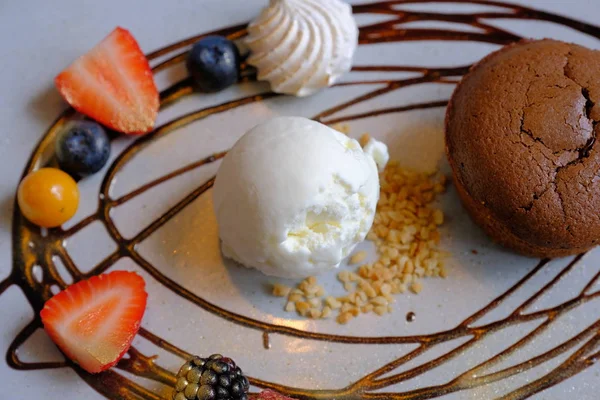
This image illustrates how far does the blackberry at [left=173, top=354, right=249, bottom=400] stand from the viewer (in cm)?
134

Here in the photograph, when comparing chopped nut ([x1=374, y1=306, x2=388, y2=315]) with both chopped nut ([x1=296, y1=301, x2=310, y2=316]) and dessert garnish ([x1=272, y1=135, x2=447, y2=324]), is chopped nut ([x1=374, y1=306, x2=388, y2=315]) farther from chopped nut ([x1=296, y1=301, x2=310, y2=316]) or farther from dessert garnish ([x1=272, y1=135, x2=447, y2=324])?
chopped nut ([x1=296, y1=301, x2=310, y2=316])

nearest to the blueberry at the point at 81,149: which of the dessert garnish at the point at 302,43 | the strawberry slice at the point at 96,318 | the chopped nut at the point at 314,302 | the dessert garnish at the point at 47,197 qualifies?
the dessert garnish at the point at 47,197

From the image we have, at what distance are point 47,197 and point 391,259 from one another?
104 cm

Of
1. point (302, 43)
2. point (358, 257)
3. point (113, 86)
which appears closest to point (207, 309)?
point (358, 257)

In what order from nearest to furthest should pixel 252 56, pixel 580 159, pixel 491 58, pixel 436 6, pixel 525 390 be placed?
pixel 580 159
pixel 525 390
pixel 491 58
pixel 252 56
pixel 436 6

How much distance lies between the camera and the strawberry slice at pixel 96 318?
1.50 meters

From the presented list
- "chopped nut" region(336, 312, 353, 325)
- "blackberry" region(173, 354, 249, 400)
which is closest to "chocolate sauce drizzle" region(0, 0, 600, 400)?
"chopped nut" region(336, 312, 353, 325)

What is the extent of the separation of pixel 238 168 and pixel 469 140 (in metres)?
0.66

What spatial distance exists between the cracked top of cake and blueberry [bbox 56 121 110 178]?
1.08 meters

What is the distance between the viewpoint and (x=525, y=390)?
5.26 ft

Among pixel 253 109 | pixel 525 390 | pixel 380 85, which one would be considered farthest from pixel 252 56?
pixel 525 390

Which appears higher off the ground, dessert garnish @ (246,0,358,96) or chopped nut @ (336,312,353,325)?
dessert garnish @ (246,0,358,96)

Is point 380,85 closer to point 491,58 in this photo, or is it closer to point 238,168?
point 491,58

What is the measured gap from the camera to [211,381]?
1.35m
